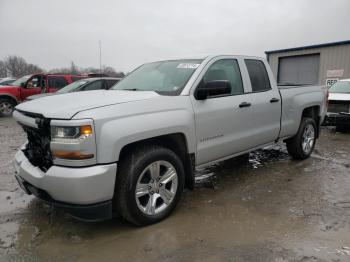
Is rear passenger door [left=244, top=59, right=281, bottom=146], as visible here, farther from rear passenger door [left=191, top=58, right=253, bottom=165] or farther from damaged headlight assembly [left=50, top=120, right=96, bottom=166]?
damaged headlight assembly [left=50, top=120, right=96, bottom=166]

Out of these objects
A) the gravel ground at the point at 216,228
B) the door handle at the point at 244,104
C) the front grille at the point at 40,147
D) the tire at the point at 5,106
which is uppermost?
the door handle at the point at 244,104

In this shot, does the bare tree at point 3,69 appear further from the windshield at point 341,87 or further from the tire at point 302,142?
the tire at point 302,142

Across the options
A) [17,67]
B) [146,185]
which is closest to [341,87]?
[146,185]

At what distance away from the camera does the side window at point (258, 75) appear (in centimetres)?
460

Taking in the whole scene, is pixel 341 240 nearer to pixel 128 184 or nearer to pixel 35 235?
pixel 128 184

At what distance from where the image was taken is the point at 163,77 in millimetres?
4039

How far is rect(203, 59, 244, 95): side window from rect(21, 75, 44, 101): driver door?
11.1 meters

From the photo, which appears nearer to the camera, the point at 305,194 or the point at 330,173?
the point at 305,194

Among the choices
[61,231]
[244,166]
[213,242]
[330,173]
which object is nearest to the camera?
[213,242]

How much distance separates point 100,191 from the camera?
9.18ft

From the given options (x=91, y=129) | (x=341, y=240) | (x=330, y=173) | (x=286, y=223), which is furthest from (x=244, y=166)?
(x=91, y=129)

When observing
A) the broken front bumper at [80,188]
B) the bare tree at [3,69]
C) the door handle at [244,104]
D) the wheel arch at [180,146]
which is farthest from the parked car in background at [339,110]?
the bare tree at [3,69]

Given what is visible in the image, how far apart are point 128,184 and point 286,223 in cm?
174

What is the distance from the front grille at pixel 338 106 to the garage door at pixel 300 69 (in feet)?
34.7
